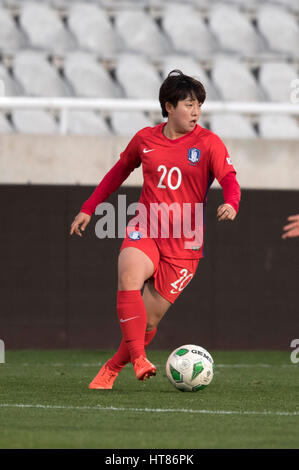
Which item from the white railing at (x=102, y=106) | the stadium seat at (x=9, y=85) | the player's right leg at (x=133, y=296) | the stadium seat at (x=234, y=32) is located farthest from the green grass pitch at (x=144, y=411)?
the stadium seat at (x=234, y=32)

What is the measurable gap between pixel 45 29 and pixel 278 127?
3850 mm

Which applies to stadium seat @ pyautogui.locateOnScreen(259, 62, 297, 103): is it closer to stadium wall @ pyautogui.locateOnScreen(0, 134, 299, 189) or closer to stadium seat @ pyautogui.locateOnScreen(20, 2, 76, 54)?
stadium seat @ pyautogui.locateOnScreen(20, 2, 76, 54)

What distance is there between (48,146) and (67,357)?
2.45 meters

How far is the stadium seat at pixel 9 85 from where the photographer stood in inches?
583

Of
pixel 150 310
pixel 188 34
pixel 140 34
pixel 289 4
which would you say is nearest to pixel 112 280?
pixel 150 310

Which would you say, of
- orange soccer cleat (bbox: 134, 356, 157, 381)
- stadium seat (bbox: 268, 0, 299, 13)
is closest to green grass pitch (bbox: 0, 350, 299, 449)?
orange soccer cleat (bbox: 134, 356, 157, 381)

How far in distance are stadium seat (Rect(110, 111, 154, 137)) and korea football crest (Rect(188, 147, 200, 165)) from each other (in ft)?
23.3

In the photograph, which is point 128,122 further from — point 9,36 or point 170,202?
point 170,202

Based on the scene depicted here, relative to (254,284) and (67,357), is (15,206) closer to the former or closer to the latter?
(67,357)

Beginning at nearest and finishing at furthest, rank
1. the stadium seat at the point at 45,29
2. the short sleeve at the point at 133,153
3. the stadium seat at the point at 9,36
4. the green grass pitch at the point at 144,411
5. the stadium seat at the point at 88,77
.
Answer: the green grass pitch at the point at 144,411, the short sleeve at the point at 133,153, the stadium seat at the point at 88,77, the stadium seat at the point at 9,36, the stadium seat at the point at 45,29

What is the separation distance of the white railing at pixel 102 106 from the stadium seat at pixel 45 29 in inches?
143

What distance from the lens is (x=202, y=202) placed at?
22.9 feet

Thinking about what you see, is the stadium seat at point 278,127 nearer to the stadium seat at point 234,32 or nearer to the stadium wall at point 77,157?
the stadium seat at point 234,32

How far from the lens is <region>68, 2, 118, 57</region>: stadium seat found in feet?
53.7
